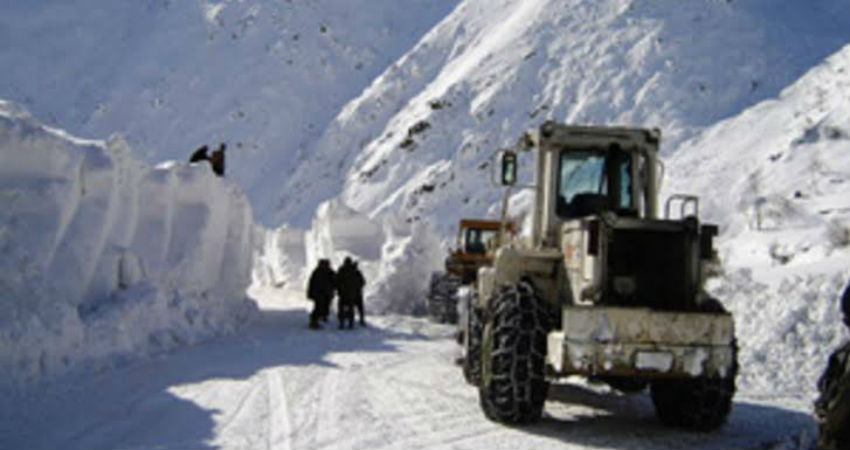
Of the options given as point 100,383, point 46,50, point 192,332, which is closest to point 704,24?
point 192,332

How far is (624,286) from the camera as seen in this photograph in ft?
22.1

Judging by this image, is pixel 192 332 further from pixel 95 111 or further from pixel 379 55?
pixel 379 55

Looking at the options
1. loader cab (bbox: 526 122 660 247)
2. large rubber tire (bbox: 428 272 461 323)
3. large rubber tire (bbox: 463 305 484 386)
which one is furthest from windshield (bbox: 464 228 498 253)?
loader cab (bbox: 526 122 660 247)

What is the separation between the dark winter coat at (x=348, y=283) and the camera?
624 inches

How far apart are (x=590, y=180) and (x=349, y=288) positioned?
9129 mm

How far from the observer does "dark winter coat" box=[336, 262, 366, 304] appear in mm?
15844

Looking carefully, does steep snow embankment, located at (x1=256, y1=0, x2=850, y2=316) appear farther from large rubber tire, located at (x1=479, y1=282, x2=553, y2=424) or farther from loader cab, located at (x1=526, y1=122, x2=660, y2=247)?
large rubber tire, located at (x1=479, y1=282, x2=553, y2=424)

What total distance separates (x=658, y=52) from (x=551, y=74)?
5160mm

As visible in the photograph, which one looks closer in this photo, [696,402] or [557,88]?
[696,402]

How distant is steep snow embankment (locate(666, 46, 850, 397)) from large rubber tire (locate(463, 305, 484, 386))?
121 inches

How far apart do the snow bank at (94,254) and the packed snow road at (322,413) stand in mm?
457

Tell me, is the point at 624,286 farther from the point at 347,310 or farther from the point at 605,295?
the point at 347,310

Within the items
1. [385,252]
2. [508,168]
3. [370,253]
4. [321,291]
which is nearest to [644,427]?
[508,168]

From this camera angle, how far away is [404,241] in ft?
68.9
